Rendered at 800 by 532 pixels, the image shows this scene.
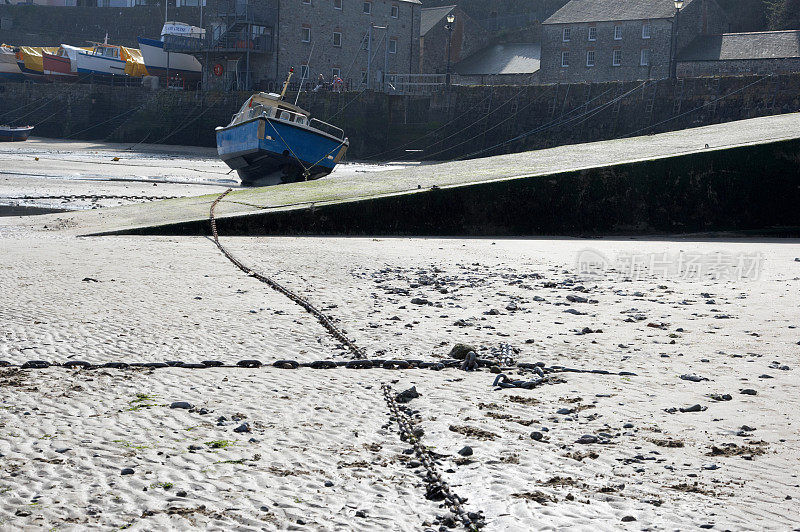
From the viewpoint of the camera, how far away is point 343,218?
10664 millimetres

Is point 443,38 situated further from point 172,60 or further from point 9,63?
point 9,63

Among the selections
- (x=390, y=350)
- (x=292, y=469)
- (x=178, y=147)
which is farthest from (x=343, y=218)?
(x=178, y=147)

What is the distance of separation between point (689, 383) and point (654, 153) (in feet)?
26.7

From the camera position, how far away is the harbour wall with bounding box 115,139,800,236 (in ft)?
35.3

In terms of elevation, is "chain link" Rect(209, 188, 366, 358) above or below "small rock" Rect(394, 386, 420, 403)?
above

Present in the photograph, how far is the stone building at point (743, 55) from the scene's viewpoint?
45656 mm

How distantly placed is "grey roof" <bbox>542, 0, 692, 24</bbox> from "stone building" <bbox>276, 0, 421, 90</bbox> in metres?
9.84

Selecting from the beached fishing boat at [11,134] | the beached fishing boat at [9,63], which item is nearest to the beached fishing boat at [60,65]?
the beached fishing boat at [9,63]

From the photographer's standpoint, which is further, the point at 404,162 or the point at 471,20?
the point at 471,20

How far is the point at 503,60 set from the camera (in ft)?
202

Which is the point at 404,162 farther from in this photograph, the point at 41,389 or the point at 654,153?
the point at 41,389

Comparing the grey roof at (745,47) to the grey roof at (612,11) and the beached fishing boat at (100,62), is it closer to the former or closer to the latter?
the grey roof at (612,11)

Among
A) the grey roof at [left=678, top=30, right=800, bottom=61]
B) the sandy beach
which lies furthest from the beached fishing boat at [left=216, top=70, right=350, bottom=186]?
the grey roof at [left=678, top=30, right=800, bottom=61]

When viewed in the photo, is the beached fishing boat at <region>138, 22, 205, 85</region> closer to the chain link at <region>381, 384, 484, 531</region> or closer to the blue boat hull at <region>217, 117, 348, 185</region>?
the blue boat hull at <region>217, 117, 348, 185</region>
